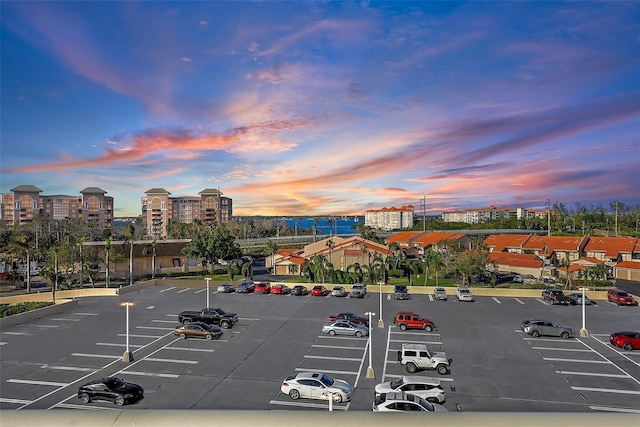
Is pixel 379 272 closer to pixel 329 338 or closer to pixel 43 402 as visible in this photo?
pixel 329 338

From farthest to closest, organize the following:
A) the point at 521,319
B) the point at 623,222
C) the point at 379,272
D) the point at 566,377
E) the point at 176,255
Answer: the point at 623,222
the point at 176,255
the point at 379,272
the point at 521,319
the point at 566,377

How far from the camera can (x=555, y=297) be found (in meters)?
35.2

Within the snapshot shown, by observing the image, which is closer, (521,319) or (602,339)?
(602,339)

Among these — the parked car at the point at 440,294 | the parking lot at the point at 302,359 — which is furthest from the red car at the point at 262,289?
the parked car at the point at 440,294

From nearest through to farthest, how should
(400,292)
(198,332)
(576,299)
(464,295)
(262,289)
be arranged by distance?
1. (198,332)
2. (576,299)
3. (464,295)
4. (400,292)
5. (262,289)

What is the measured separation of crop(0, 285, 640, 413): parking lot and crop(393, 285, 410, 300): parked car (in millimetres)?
3480

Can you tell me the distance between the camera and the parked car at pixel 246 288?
40.5m

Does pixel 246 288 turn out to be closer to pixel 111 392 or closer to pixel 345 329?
pixel 345 329

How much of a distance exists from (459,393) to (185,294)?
2953 centimetres

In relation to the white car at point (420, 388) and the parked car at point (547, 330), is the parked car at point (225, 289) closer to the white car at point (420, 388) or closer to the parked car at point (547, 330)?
the parked car at point (547, 330)

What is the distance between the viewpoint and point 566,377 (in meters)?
18.7

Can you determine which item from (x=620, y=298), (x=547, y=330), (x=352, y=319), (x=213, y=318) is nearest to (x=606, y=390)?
(x=547, y=330)

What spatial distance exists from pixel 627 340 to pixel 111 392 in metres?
25.6

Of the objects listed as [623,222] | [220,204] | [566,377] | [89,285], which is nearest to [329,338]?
[566,377]
